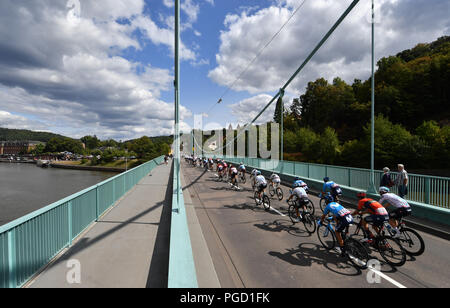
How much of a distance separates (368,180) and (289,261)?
827 cm

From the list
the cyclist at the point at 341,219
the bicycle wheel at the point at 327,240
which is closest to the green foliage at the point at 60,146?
the bicycle wheel at the point at 327,240

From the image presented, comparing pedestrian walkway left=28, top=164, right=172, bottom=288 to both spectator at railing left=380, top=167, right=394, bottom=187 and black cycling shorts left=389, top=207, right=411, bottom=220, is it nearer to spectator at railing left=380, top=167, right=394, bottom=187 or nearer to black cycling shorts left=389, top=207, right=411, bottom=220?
black cycling shorts left=389, top=207, right=411, bottom=220

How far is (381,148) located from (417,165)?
464 centimetres

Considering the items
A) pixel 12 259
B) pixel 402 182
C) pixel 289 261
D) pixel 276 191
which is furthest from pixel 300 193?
pixel 12 259

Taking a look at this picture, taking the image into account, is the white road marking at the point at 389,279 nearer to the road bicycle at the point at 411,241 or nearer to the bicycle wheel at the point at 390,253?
the bicycle wheel at the point at 390,253

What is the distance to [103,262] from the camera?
4.81 meters

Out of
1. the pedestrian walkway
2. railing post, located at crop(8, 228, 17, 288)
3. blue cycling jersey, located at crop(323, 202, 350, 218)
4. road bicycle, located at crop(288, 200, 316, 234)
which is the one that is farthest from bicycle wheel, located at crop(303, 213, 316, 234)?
railing post, located at crop(8, 228, 17, 288)

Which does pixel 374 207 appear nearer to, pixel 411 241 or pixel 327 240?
pixel 411 241

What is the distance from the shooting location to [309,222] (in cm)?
734

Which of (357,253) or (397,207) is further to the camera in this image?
(397,207)

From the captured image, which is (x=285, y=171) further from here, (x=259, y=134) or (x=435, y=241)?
(x=259, y=134)

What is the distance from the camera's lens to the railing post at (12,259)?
3617 mm

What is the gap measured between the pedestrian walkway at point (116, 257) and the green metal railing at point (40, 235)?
0.21 m
